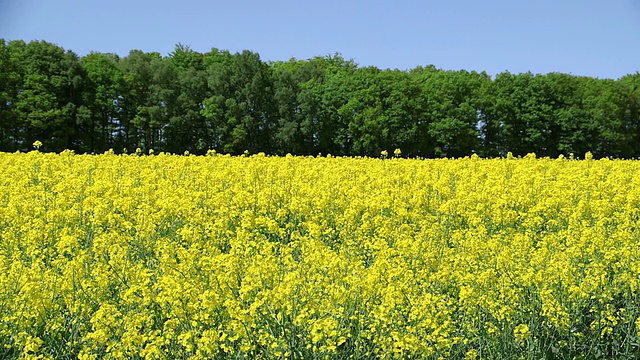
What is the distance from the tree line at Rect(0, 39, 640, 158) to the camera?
170 feet

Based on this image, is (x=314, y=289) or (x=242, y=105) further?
(x=242, y=105)

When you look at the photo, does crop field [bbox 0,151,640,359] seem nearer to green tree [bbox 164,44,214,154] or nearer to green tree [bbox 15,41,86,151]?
green tree [bbox 15,41,86,151]

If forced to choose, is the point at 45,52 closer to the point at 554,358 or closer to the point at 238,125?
the point at 238,125

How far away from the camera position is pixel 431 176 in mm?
14953

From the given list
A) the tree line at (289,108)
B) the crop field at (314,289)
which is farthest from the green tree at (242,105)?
the crop field at (314,289)

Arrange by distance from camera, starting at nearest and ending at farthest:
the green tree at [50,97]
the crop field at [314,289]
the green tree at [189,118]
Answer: the crop field at [314,289] → the green tree at [50,97] → the green tree at [189,118]

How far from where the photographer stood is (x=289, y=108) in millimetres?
58875

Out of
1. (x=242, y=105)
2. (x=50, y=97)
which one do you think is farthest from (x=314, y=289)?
(x=242, y=105)

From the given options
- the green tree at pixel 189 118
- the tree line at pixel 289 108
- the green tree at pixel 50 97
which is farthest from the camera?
the green tree at pixel 189 118

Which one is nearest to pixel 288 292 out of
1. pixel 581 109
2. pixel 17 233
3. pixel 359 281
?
pixel 359 281

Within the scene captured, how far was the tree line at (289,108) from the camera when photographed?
170ft

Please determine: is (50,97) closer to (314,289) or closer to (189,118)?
(189,118)

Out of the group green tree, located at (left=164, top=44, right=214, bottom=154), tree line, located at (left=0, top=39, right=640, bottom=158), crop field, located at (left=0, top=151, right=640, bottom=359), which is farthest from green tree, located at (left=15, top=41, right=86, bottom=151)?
crop field, located at (left=0, top=151, right=640, bottom=359)

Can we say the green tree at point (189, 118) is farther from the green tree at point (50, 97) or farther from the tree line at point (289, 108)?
the green tree at point (50, 97)
